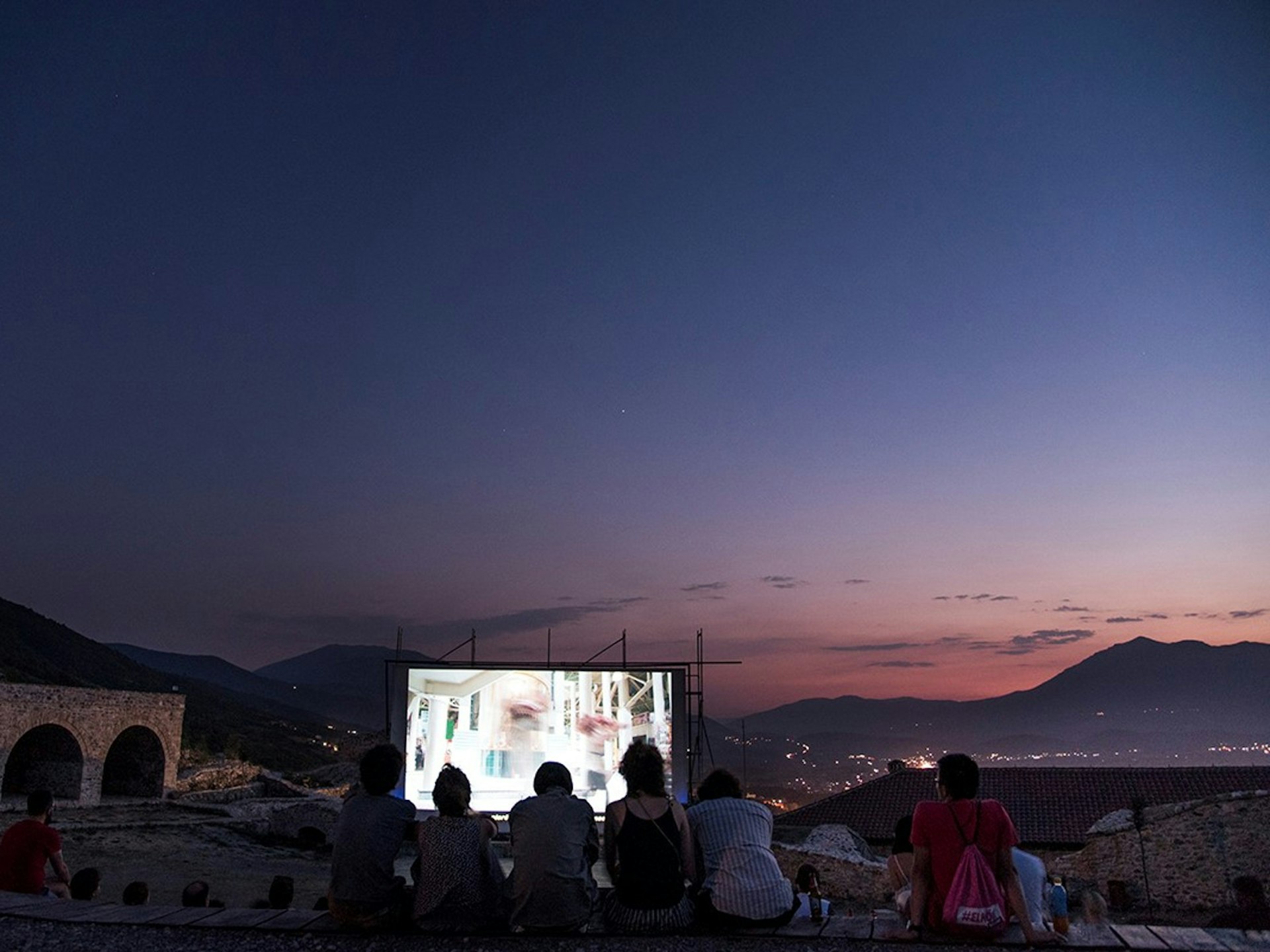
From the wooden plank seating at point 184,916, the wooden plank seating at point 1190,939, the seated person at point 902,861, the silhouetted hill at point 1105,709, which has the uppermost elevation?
the seated person at point 902,861

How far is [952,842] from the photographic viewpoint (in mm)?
3859

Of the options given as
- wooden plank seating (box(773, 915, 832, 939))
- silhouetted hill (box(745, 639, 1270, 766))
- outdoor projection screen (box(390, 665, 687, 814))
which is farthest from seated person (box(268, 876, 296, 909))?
silhouetted hill (box(745, 639, 1270, 766))

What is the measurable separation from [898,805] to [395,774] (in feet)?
65.1

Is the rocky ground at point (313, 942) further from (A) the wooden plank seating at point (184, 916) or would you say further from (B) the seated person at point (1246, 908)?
(B) the seated person at point (1246, 908)

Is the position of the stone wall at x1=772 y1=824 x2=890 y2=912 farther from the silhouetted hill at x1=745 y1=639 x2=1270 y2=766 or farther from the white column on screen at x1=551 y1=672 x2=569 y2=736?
the silhouetted hill at x1=745 y1=639 x2=1270 y2=766

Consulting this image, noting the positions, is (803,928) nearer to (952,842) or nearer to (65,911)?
(952,842)

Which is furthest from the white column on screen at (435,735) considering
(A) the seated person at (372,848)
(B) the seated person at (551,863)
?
(B) the seated person at (551,863)

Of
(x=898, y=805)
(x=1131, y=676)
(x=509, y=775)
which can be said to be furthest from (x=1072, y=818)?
(x=1131, y=676)

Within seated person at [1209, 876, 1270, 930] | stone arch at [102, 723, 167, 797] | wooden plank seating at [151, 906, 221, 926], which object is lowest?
stone arch at [102, 723, 167, 797]

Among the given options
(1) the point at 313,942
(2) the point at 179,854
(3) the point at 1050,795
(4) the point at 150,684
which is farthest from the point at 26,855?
(4) the point at 150,684

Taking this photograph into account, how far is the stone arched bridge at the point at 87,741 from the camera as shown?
778 inches

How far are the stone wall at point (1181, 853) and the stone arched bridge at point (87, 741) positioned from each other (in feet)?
65.9

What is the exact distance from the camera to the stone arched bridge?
1975 cm

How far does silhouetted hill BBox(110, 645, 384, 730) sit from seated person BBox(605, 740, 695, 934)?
378 ft
